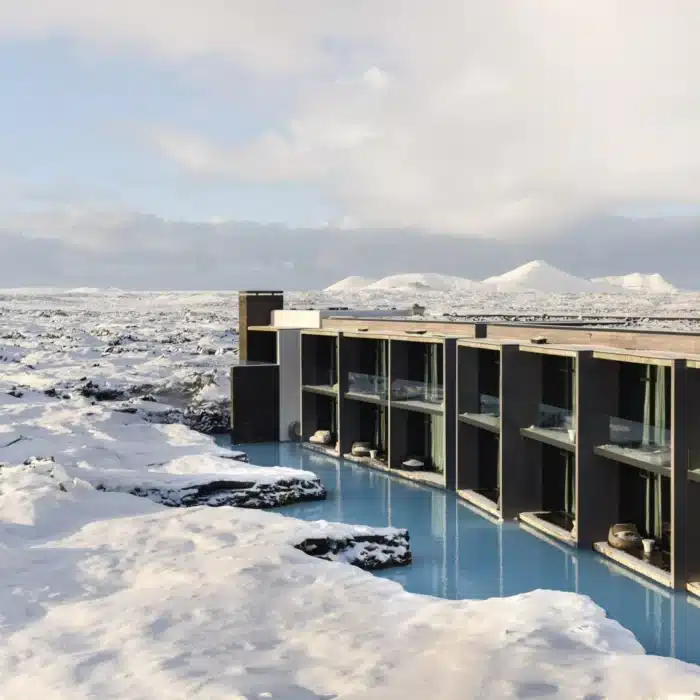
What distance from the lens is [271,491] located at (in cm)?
2591

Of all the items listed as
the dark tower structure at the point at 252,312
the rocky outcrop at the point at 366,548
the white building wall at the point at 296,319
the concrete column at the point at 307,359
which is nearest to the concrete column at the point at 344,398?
the concrete column at the point at 307,359

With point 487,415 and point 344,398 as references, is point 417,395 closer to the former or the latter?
point 344,398

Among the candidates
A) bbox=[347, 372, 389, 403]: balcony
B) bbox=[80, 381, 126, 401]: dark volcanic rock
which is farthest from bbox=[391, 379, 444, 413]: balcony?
bbox=[80, 381, 126, 401]: dark volcanic rock

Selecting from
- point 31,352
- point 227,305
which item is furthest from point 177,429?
point 227,305

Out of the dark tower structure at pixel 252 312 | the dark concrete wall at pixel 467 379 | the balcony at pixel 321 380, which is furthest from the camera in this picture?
the dark tower structure at pixel 252 312

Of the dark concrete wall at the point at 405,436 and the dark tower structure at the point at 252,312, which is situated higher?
the dark tower structure at the point at 252,312

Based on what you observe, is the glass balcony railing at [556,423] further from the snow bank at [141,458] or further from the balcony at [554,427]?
the snow bank at [141,458]

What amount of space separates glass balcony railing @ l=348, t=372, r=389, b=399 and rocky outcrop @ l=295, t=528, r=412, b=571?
11.8 m

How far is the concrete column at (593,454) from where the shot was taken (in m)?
20.2

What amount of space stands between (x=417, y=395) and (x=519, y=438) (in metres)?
6.86

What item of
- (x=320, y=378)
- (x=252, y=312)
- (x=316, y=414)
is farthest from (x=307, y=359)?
(x=252, y=312)

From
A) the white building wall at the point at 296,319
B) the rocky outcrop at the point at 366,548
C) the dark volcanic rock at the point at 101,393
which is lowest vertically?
the rocky outcrop at the point at 366,548

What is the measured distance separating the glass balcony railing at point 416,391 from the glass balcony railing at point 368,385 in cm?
67

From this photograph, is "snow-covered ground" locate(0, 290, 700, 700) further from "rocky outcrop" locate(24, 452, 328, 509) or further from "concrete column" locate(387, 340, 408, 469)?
"concrete column" locate(387, 340, 408, 469)
